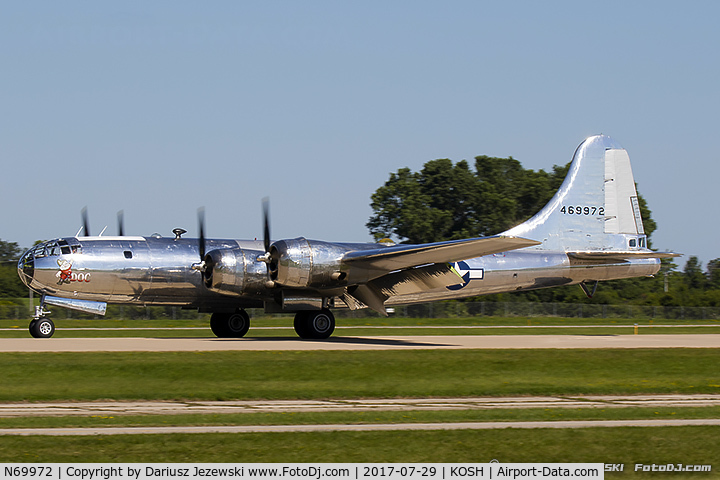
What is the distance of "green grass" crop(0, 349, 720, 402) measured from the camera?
18562mm

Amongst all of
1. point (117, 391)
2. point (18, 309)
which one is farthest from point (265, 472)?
point (18, 309)

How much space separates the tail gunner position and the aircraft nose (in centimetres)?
5

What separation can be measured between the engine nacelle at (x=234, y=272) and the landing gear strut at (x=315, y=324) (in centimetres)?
213

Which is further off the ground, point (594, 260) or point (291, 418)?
point (594, 260)

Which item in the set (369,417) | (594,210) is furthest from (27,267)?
(594,210)

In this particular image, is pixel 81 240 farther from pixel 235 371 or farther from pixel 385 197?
pixel 385 197

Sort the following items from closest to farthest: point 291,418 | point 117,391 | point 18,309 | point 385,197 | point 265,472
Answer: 1. point 265,472
2. point 291,418
3. point 117,391
4. point 18,309
5. point 385,197

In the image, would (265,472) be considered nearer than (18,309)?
Yes

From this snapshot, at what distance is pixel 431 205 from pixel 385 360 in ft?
231

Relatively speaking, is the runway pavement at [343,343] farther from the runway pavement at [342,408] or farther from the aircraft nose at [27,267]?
the runway pavement at [342,408]

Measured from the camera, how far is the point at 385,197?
92.4 m

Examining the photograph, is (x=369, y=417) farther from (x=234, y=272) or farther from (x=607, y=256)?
(x=607, y=256)

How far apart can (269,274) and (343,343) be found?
12.7 ft

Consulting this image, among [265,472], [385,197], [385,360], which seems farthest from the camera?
[385,197]
